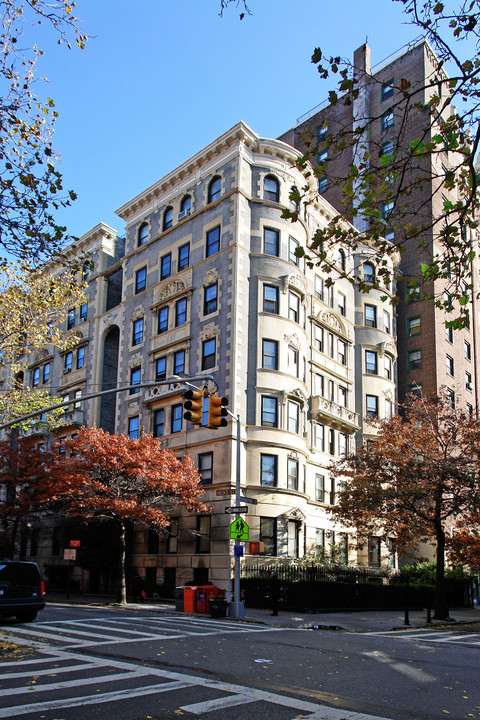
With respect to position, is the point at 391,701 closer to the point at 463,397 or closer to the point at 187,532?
the point at 187,532

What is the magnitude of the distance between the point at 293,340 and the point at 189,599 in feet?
49.5

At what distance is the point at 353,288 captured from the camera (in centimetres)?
4425

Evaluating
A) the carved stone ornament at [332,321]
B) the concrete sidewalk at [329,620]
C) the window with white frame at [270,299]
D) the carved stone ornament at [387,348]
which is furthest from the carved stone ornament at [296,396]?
the concrete sidewalk at [329,620]

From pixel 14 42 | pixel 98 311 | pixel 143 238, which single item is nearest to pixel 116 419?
pixel 98 311

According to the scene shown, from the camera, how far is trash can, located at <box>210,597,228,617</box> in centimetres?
2231

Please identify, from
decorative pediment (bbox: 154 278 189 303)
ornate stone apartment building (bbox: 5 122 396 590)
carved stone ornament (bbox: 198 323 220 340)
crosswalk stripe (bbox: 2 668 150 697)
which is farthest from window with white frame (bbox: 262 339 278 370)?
crosswalk stripe (bbox: 2 668 150 697)

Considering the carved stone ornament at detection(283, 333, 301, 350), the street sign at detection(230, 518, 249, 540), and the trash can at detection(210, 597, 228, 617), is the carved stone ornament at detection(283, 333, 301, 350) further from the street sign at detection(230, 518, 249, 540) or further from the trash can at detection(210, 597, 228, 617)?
the trash can at detection(210, 597, 228, 617)

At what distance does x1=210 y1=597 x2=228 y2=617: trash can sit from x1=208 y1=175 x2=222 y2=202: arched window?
22.7 meters

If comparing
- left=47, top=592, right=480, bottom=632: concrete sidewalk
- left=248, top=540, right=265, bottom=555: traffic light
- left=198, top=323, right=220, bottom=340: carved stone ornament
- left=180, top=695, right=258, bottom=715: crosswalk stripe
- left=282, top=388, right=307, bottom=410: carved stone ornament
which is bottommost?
left=47, top=592, right=480, bottom=632: concrete sidewalk

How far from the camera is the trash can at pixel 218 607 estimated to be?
22312mm

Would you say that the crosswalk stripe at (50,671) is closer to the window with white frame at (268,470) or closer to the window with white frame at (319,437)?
the window with white frame at (268,470)

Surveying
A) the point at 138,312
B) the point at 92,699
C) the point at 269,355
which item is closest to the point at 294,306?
the point at 269,355

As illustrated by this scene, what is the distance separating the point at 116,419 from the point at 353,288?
18201 mm

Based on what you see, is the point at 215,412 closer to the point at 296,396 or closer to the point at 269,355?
the point at 269,355
